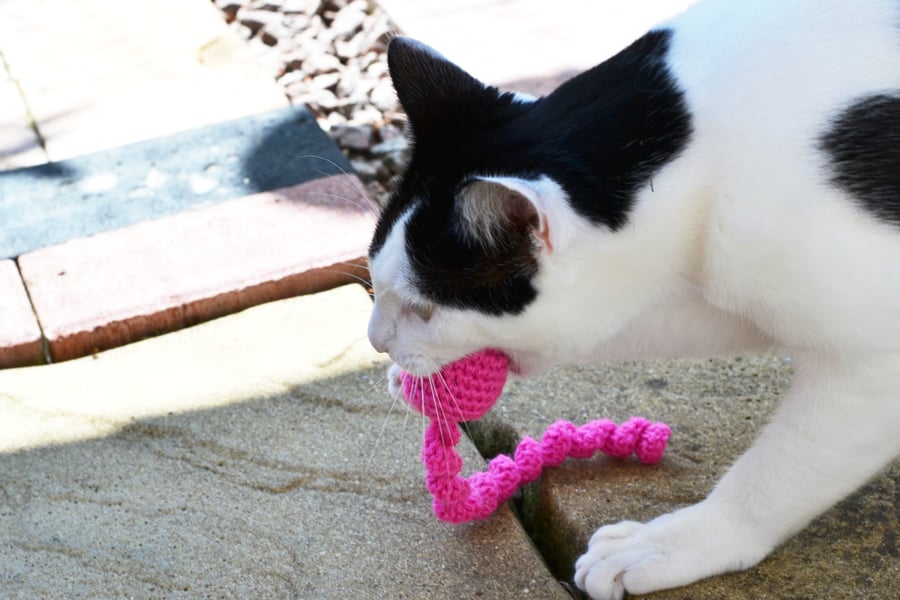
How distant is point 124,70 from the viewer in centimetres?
322

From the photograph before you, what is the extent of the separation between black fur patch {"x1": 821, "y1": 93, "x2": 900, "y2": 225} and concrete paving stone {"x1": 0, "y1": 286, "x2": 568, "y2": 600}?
72 centimetres

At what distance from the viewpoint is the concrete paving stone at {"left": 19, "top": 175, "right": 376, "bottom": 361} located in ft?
7.32

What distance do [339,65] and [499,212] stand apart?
241 centimetres

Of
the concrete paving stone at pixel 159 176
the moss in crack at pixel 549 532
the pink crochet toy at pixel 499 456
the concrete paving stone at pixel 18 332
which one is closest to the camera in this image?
the pink crochet toy at pixel 499 456

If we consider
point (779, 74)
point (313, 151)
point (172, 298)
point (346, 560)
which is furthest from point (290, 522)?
point (313, 151)

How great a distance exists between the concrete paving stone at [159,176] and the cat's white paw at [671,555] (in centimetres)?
120

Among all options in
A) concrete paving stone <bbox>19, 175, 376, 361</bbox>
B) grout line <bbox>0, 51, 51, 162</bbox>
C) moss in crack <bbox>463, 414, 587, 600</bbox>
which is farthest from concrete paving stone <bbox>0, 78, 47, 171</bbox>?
moss in crack <bbox>463, 414, 587, 600</bbox>

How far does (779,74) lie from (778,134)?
87 millimetres

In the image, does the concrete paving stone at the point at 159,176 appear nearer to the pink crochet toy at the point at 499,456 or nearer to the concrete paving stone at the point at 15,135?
the concrete paving stone at the point at 15,135

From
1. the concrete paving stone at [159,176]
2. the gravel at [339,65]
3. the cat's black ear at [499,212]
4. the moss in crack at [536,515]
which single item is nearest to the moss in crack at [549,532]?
the moss in crack at [536,515]

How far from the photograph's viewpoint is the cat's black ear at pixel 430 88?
4.89 feet

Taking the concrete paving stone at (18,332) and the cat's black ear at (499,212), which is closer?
the cat's black ear at (499,212)

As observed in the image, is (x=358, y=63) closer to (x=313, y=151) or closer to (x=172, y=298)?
(x=313, y=151)

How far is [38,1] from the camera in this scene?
3.67 meters
